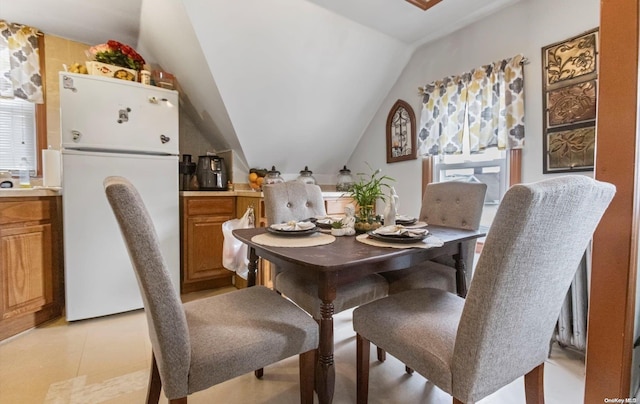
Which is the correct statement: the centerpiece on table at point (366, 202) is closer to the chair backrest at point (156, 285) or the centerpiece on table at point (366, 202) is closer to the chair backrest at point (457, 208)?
the chair backrest at point (457, 208)

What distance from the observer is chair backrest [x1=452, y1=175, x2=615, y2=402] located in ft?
2.45

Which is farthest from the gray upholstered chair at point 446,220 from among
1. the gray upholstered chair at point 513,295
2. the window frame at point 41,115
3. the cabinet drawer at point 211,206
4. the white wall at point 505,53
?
the window frame at point 41,115

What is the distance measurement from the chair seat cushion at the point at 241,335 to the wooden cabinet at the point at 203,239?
61.1 inches

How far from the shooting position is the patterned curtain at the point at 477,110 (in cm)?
210

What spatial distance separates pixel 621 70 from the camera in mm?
1000

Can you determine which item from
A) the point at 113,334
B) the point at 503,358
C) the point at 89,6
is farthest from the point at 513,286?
the point at 89,6

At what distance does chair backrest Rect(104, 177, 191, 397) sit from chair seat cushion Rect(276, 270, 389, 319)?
684mm

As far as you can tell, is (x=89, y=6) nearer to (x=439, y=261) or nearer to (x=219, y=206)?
(x=219, y=206)

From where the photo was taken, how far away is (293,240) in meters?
1.40

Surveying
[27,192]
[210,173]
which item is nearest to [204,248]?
[210,173]

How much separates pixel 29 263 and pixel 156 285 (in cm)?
199

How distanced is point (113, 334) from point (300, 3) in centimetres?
269

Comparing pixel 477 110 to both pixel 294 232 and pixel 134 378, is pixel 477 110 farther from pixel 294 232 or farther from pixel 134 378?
pixel 134 378

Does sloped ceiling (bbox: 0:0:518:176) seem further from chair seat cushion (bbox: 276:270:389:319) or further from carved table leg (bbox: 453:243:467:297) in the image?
carved table leg (bbox: 453:243:467:297)
